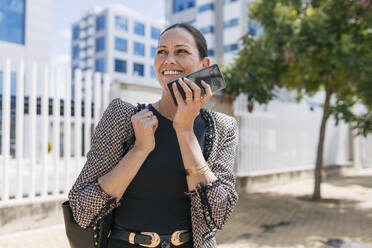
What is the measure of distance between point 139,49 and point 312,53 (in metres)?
52.3

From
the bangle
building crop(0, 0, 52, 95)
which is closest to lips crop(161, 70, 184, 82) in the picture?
the bangle

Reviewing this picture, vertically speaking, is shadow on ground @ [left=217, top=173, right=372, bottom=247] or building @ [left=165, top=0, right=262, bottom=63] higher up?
building @ [left=165, top=0, right=262, bottom=63]

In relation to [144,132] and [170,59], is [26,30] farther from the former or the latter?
[144,132]

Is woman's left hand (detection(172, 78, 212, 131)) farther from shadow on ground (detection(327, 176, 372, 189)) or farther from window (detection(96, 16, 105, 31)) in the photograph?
window (detection(96, 16, 105, 31))

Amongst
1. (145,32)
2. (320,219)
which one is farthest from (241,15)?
(320,219)

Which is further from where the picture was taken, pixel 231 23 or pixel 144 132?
pixel 231 23

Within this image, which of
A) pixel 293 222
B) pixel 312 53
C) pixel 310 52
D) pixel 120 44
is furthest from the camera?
pixel 120 44

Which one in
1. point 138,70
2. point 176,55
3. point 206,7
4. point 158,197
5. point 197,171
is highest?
point 206,7

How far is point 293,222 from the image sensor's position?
630cm

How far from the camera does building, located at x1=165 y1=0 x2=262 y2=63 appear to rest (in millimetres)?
37062

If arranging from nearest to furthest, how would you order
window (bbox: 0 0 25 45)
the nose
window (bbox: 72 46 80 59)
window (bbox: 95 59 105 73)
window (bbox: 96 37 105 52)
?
the nose → window (bbox: 0 0 25 45) → window (bbox: 95 59 105 73) → window (bbox: 96 37 105 52) → window (bbox: 72 46 80 59)

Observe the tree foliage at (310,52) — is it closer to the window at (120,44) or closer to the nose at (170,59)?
the nose at (170,59)

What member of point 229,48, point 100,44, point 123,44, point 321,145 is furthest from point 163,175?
point 100,44

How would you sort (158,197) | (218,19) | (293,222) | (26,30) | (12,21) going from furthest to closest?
(218,19) < (26,30) < (12,21) < (293,222) < (158,197)
